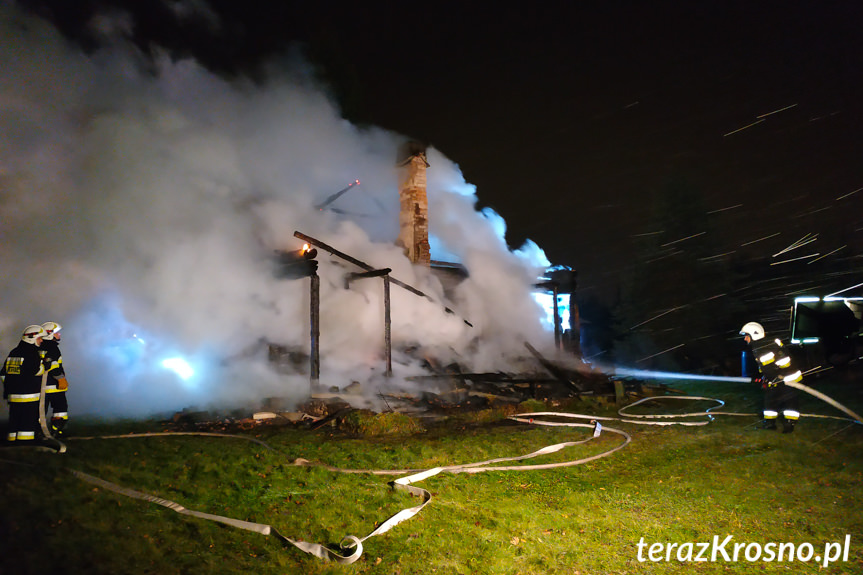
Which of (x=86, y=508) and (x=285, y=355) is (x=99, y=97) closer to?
(x=285, y=355)

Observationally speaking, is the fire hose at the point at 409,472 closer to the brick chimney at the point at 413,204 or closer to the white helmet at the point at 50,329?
the white helmet at the point at 50,329

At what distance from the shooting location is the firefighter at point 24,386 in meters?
7.27

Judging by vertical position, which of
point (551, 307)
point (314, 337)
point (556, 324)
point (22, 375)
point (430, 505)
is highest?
point (551, 307)

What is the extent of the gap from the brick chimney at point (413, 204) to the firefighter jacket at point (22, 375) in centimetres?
1247

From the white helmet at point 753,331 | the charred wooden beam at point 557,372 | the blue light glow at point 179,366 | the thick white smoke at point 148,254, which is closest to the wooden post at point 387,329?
the thick white smoke at point 148,254

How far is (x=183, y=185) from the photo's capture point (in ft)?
45.2

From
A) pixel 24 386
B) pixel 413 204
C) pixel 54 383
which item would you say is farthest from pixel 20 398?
pixel 413 204

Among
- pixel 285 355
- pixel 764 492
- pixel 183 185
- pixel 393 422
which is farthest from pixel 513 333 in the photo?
pixel 764 492

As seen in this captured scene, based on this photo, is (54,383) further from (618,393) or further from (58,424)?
(618,393)

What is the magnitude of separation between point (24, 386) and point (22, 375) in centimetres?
17

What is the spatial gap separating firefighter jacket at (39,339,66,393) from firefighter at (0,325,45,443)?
0.47ft

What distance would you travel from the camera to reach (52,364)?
7.81 meters

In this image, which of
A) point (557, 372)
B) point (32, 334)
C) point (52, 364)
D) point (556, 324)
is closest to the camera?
point (32, 334)

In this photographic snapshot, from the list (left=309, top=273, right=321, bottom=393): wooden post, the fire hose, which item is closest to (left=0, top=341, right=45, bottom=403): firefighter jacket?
the fire hose
